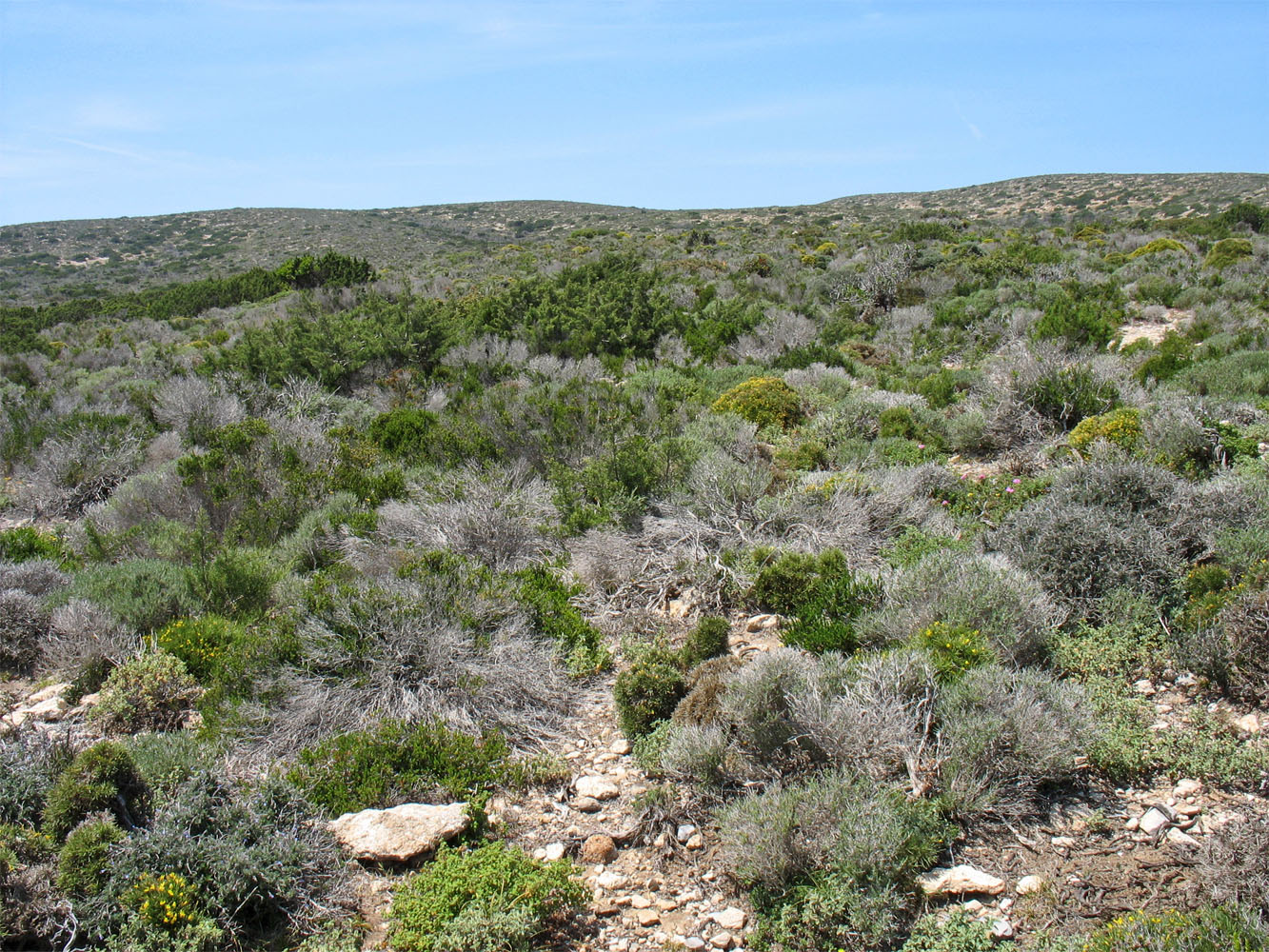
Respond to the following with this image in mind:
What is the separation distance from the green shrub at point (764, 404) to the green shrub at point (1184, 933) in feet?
22.3

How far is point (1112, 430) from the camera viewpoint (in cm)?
708

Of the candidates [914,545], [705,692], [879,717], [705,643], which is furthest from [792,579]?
[879,717]

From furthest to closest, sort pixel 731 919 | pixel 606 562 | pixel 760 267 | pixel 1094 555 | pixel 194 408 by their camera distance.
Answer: pixel 760 267, pixel 194 408, pixel 606 562, pixel 1094 555, pixel 731 919

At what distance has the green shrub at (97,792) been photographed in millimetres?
3371

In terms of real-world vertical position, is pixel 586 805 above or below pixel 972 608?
below

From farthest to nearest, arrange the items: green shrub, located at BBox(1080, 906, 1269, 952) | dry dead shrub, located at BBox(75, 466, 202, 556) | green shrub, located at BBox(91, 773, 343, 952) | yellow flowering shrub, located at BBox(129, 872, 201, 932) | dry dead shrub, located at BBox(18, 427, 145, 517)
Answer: dry dead shrub, located at BBox(18, 427, 145, 517) → dry dead shrub, located at BBox(75, 466, 202, 556) → green shrub, located at BBox(91, 773, 343, 952) → yellow flowering shrub, located at BBox(129, 872, 201, 932) → green shrub, located at BBox(1080, 906, 1269, 952)

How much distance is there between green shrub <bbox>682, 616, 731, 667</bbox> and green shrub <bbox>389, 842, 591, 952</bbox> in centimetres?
180

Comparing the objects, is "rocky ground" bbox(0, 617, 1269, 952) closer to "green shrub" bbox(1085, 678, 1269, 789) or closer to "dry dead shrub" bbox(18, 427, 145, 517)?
"green shrub" bbox(1085, 678, 1269, 789)

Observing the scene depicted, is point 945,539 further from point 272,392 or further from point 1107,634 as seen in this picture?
point 272,392

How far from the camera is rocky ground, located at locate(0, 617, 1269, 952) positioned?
3.04 metres

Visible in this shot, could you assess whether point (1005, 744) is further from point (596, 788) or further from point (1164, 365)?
point (1164, 365)

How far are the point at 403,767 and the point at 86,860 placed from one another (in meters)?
1.42

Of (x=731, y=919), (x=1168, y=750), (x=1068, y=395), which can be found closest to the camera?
(x=731, y=919)

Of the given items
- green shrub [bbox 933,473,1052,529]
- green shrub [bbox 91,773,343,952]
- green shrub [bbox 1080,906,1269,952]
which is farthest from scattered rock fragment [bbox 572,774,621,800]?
green shrub [bbox 933,473,1052,529]
